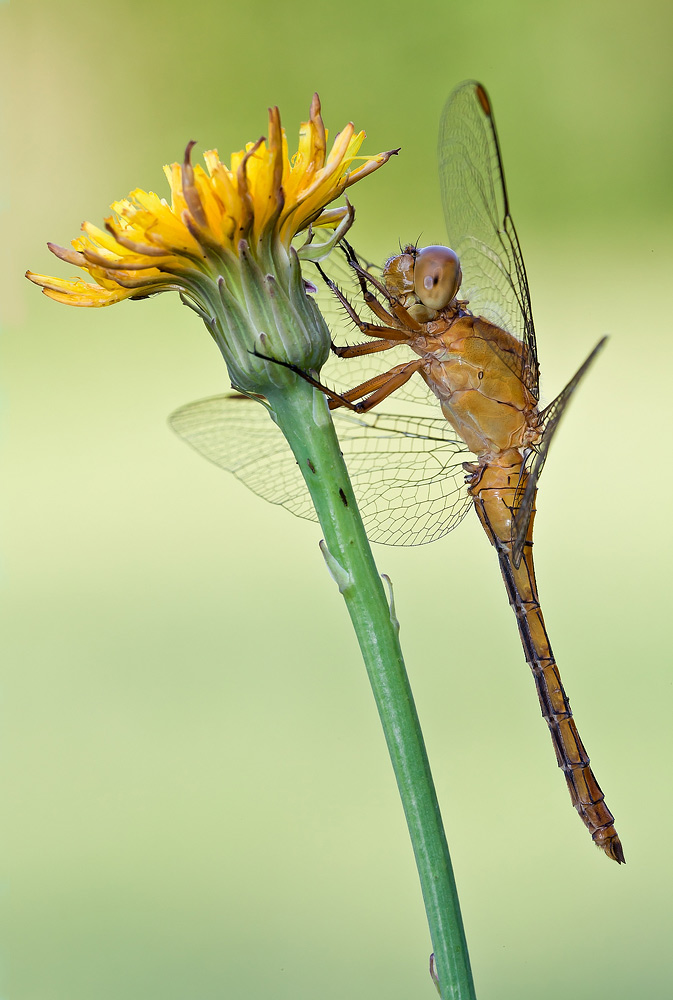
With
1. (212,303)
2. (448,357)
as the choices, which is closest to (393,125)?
(448,357)

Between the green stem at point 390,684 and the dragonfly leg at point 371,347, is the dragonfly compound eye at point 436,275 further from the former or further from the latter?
the green stem at point 390,684

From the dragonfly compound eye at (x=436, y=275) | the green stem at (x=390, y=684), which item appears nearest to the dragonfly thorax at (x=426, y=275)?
the dragonfly compound eye at (x=436, y=275)

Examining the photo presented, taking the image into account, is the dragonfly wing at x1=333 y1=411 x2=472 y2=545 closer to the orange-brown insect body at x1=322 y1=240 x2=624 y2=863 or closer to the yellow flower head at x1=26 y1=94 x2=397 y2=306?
the orange-brown insect body at x1=322 y1=240 x2=624 y2=863

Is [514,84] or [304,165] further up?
[514,84]

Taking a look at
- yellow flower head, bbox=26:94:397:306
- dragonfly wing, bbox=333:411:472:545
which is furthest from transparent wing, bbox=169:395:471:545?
yellow flower head, bbox=26:94:397:306

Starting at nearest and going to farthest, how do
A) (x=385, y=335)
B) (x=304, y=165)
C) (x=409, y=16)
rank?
(x=304, y=165)
(x=385, y=335)
(x=409, y=16)

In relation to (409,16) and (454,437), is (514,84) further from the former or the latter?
(454,437)

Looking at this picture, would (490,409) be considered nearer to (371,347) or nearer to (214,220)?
(371,347)
